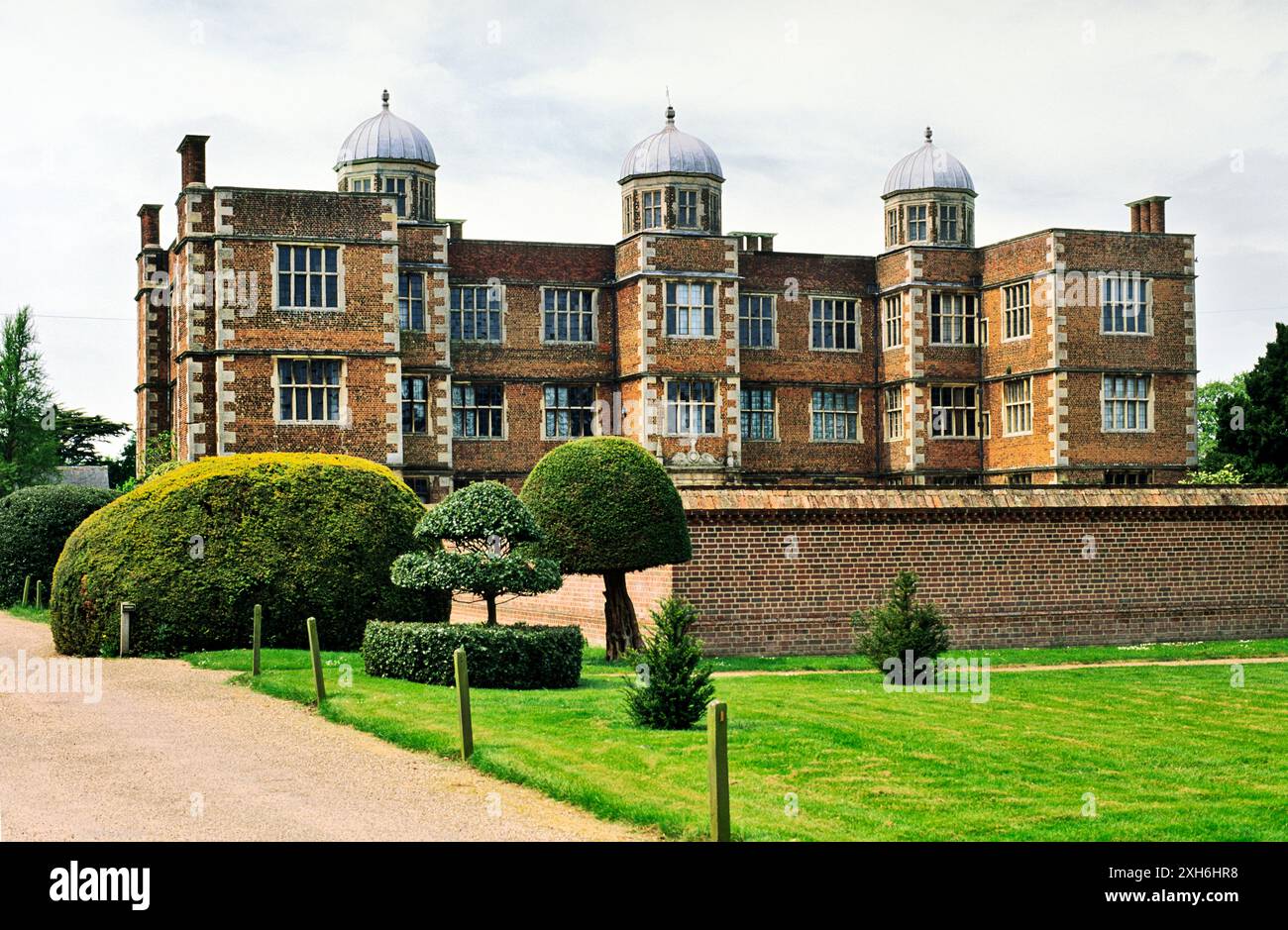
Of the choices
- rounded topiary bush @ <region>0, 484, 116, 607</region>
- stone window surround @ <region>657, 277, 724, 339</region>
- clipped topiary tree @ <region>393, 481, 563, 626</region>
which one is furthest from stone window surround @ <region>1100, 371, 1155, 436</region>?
clipped topiary tree @ <region>393, 481, 563, 626</region>

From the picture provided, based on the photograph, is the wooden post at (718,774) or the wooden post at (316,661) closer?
the wooden post at (718,774)

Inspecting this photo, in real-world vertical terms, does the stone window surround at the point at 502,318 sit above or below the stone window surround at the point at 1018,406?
above

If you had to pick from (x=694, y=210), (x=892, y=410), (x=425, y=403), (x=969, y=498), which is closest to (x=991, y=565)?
(x=969, y=498)

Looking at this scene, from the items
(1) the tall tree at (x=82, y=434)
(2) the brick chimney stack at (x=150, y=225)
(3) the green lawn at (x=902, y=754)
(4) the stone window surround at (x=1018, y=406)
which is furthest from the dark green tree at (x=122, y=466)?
(3) the green lawn at (x=902, y=754)

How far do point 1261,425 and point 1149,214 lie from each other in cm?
833

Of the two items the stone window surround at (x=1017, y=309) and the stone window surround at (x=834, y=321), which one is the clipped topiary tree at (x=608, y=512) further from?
the stone window surround at (x=834, y=321)

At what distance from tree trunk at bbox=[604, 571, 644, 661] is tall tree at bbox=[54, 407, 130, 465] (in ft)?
209

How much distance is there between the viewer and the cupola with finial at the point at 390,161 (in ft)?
164

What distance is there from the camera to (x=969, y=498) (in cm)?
2484

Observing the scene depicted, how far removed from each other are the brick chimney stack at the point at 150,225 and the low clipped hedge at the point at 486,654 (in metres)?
31.6

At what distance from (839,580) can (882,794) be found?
41.2 feet

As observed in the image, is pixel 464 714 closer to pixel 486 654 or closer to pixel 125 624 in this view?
pixel 486 654

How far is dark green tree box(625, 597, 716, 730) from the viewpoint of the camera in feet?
47.6
